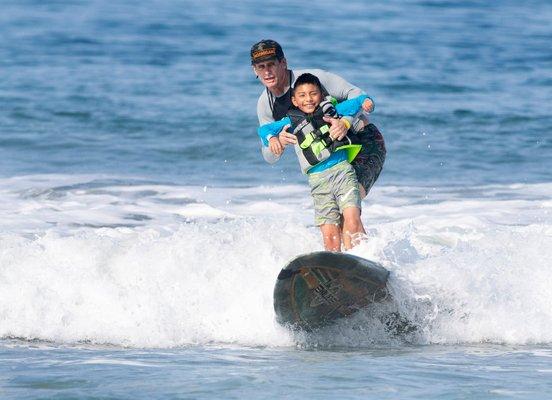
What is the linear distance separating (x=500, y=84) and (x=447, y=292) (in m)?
15.1

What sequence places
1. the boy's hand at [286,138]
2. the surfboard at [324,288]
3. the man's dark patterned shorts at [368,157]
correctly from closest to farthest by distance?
the surfboard at [324,288], the boy's hand at [286,138], the man's dark patterned shorts at [368,157]

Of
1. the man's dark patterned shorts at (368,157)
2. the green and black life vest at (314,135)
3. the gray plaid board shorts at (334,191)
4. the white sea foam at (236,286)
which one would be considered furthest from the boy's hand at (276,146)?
the white sea foam at (236,286)

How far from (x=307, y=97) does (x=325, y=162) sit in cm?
47

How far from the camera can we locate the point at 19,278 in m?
8.33

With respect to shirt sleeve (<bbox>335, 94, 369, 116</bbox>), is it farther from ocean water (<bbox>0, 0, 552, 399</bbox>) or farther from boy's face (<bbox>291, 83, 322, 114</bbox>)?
ocean water (<bbox>0, 0, 552, 399</bbox>)

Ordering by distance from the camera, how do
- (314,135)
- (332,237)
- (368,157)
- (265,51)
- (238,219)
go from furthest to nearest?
(238,219) → (368,157) → (332,237) → (265,51) → (314,135)

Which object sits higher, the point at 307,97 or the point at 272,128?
the point at 307,97

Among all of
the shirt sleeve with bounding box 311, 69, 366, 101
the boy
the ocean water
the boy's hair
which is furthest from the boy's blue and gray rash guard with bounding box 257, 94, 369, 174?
the ocean water

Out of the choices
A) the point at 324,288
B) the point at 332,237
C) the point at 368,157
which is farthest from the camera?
the point at 368,157

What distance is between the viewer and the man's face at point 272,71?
23.7 feet

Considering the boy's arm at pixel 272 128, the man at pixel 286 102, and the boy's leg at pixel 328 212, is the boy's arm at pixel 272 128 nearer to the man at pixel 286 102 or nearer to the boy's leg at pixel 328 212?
the man at pixel 286 102

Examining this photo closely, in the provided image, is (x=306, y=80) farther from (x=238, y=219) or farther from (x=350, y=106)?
(x=238, y=219)

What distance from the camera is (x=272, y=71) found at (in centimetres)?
723

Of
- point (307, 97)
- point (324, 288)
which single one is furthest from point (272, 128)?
point (324, 288)
